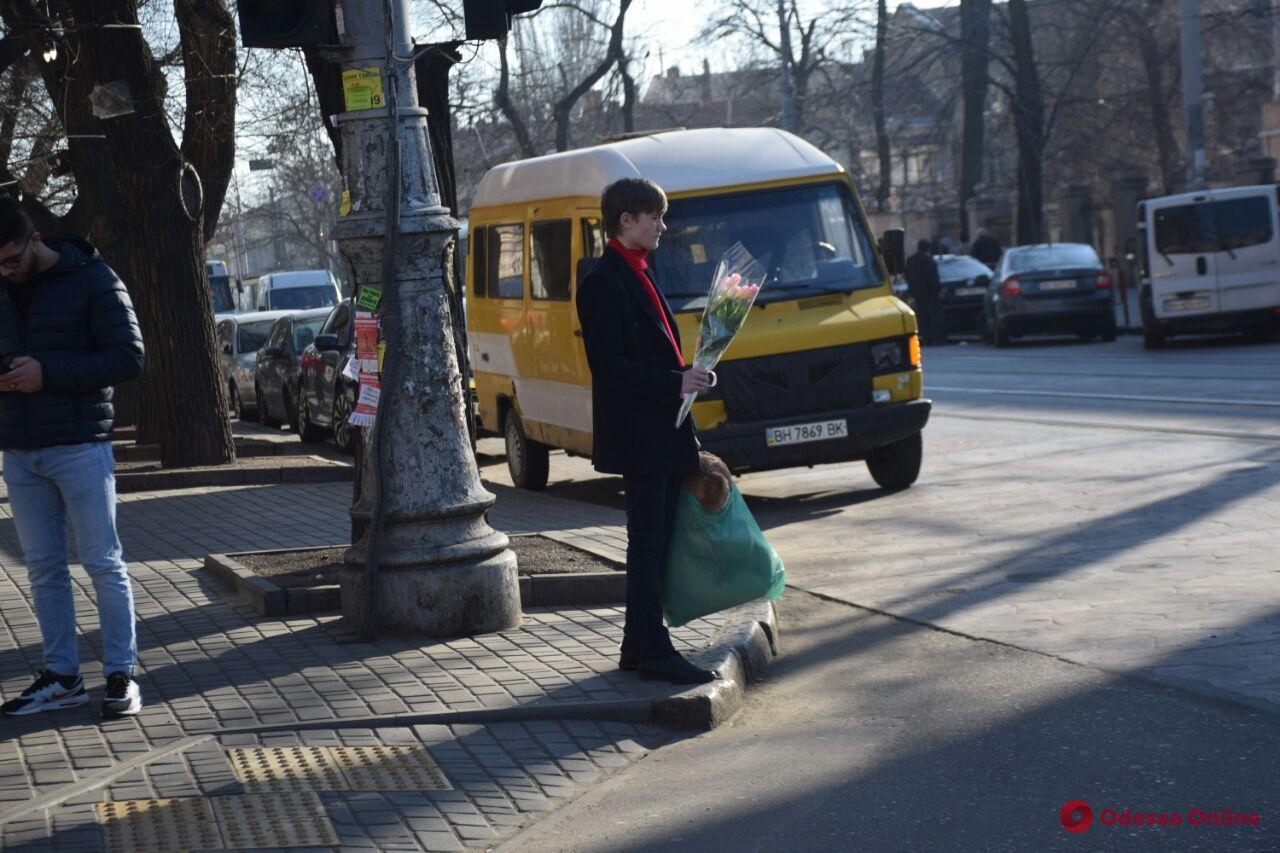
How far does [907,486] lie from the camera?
40.4 feet

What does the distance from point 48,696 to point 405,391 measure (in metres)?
1.99

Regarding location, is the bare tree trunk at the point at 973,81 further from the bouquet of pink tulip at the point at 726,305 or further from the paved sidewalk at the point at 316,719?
the bouquet of pink tulip at the point at 726,305

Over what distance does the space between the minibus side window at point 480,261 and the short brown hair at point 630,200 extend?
873 cm

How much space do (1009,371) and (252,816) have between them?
19495 millimetres

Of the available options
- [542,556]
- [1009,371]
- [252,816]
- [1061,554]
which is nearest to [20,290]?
[252,816]

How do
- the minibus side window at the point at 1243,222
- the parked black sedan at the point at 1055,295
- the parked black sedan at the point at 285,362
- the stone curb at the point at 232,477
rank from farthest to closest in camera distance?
the parked black sedan at the point at 1055,295 → the minibus side window at the point at 1243,222 → the parked black sedan at the point at 285,362 → the stone curb at the point at 232,477

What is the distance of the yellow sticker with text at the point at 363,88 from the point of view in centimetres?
748

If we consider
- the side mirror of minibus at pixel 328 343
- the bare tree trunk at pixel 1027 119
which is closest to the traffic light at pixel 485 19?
the side mirror of minibus at pixel 328 343

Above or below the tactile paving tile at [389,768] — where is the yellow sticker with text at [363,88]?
above

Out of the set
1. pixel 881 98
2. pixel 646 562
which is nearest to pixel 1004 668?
pixel 646 562

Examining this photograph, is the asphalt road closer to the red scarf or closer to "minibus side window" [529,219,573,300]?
the red scarf

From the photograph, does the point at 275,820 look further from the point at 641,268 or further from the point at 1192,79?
the point at 1192,79

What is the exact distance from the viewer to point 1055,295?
28.4 metres

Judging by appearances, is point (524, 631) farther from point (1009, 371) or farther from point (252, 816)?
point (1009, 371)
